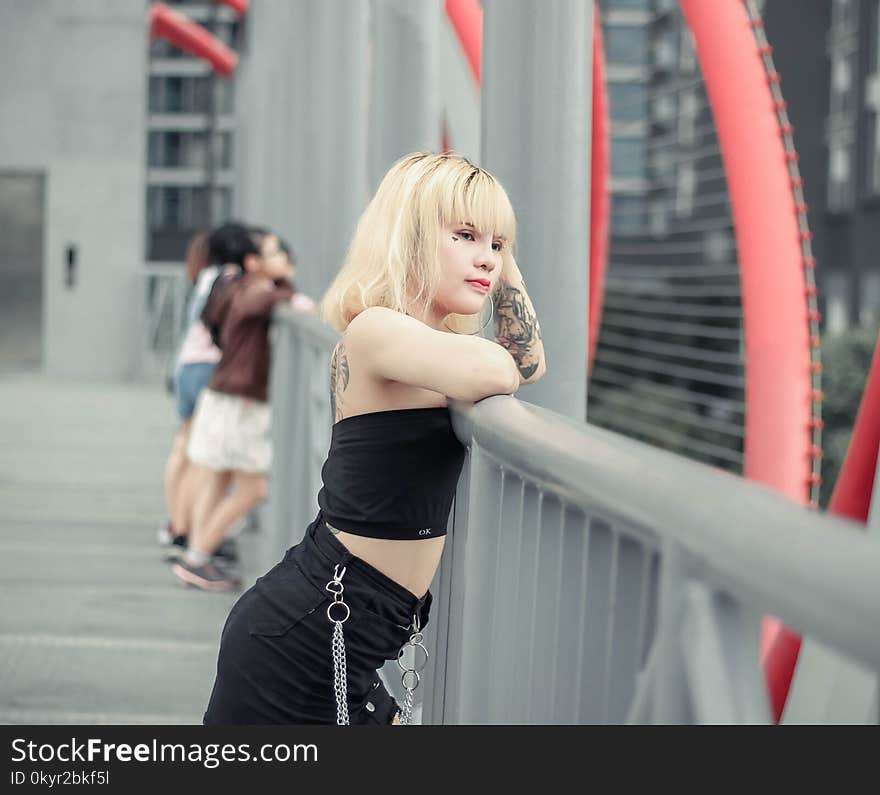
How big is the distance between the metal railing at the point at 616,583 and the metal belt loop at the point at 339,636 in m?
0.18

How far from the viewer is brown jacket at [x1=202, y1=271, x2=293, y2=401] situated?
605cm

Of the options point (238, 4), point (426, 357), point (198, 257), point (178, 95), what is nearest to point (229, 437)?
point (198, 257)

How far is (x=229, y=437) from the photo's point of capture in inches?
239

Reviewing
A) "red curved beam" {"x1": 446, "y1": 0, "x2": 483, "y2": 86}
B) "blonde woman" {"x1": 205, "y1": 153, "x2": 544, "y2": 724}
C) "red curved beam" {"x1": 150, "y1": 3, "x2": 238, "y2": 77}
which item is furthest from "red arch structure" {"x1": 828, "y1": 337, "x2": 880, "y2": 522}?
"red curved beam" {"x1": 150, "y1": 3, "x2": 238, "y2": 77}

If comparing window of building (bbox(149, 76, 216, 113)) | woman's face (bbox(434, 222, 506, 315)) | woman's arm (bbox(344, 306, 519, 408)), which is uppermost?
window of building (bbox(149, 76, 216, 113))

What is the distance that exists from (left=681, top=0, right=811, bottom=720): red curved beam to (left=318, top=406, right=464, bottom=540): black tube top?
336 centimetres

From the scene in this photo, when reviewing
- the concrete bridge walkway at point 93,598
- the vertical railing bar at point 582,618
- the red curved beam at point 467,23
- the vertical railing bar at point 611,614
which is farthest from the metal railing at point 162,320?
the vertical railing bar at point 611,614

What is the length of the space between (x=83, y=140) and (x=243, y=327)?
40.2ft

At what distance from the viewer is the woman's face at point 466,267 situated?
2.36 m

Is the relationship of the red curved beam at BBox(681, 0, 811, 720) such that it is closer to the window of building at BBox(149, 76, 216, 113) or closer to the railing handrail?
the railing handrail

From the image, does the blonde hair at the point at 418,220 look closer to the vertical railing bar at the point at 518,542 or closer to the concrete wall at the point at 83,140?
the vertical railing bar at the point at 518,542

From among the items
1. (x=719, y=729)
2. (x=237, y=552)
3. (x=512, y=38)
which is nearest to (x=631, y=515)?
(x=719, y=729)

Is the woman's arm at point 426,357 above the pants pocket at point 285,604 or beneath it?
above

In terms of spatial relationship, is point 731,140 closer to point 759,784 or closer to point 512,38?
point 512,38
